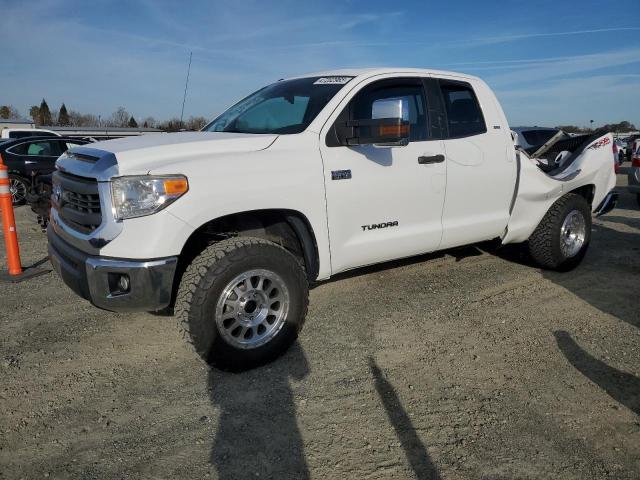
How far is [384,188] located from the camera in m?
3.79

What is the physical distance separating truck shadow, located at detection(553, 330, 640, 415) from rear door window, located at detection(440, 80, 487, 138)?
1.93 m

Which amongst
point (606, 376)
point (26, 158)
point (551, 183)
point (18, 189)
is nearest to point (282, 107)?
point (551, 183)

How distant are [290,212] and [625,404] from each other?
2.36 m

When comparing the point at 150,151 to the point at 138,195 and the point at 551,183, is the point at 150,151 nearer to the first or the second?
the point at 138,195

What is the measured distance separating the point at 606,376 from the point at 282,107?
121 inches

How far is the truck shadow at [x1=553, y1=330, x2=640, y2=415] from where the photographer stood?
3.01m

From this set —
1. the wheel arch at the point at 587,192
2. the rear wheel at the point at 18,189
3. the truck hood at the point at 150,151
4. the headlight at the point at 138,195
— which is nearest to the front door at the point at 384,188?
the truck hood at the point at 150,151

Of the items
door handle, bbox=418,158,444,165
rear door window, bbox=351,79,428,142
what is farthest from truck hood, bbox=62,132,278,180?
door handle, bbox=418,158,444,165

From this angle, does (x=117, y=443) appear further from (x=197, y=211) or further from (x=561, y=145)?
(x=561, y=145)

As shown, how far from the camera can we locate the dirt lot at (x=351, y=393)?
96.6 inches

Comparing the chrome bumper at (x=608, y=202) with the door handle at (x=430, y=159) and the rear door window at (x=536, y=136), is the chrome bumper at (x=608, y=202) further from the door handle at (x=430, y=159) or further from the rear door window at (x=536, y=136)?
the rear door window at (x=536, y=136)

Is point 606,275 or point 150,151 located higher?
point 150,151

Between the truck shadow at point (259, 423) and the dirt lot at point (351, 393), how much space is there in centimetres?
1

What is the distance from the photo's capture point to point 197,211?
2957 mm
